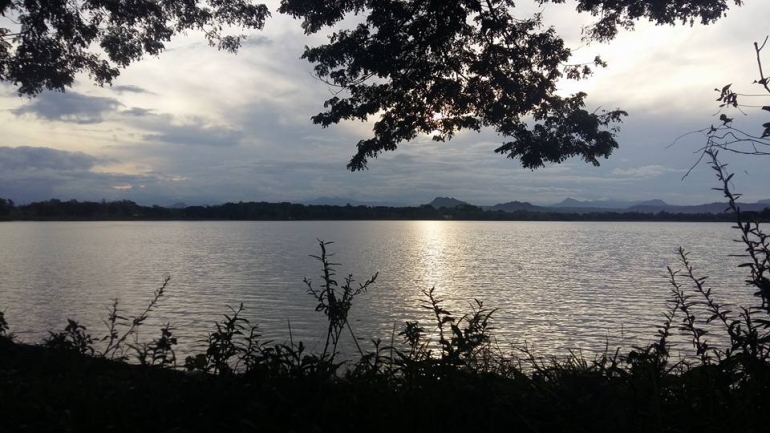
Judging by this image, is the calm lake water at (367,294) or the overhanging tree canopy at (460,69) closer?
the overhanging tree canopy at (460,69)

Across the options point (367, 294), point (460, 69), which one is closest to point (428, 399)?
point (460, 69)

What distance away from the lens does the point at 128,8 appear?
39.9 ft

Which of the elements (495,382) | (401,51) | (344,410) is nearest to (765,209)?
(495,382)

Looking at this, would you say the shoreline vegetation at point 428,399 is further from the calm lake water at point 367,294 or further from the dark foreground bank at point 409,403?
the calm lake water at point 367,294

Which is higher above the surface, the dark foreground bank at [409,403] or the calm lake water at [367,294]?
the dark foreground bank at [409,403]

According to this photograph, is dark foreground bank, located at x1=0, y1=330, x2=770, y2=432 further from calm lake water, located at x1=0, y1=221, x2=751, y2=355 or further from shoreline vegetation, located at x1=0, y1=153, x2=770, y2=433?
calm lake water, located at x1=0, y1=221, x2=751, y2=355

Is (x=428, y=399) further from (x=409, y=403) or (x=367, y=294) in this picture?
(x=367, y=294)

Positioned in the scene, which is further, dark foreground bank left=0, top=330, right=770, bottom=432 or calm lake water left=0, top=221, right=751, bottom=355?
calm lake water left=0, top=221, right=751, bottom=355

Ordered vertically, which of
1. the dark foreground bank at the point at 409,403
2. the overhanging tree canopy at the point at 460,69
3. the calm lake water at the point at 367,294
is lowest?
the calm lake water at the point at 367,294

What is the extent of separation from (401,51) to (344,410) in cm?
633

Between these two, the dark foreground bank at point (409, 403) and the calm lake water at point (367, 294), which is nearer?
the dark foreground bank at point (409, 403)

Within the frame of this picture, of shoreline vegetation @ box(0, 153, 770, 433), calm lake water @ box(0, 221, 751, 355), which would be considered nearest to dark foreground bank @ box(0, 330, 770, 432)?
shoreline vegetation @ box(0, 153, 770, 433)

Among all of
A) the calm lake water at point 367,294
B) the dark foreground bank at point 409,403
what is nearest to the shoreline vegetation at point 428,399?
the dark foreground bank at point 409,403

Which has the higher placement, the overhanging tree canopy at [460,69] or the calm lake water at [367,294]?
the overhanging tree canopy at [460,69]
